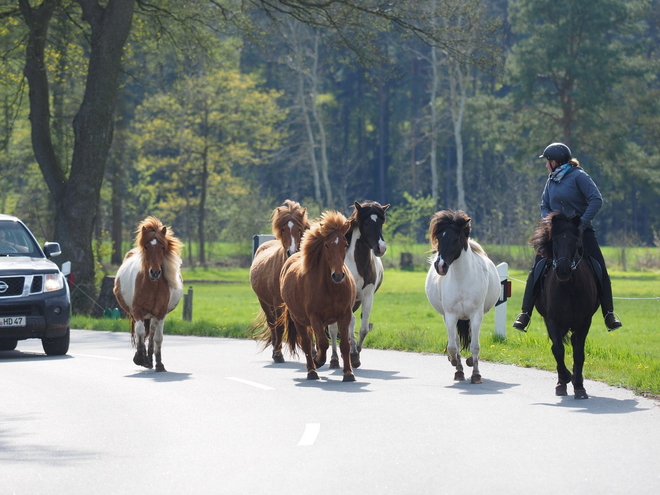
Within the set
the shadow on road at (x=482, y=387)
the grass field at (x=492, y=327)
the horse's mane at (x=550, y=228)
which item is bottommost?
the grass field at (x=492, y=327)

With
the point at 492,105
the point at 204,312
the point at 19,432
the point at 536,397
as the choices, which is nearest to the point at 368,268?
the point at 536,397

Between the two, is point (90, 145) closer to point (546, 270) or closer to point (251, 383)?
point (251, 383)

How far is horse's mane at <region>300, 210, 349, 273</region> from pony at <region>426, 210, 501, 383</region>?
1.06 meters

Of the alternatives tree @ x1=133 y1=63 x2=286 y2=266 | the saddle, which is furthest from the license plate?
tree @ x1=133 y1=63 x2=286 y2=266

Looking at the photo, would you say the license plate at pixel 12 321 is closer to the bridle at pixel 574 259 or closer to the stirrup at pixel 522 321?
the stirrup at pixel 522 321

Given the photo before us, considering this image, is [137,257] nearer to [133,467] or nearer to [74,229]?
[133,467]

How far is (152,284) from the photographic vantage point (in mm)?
14766

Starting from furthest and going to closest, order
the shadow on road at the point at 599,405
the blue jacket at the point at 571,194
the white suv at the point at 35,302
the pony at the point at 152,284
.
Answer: the white suv at the point at 35,302
the pony at the point at 152,284
the blue jacket at the point at 571,194
the shadow on road at the point at 599,405

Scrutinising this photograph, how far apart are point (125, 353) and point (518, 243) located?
124 ft

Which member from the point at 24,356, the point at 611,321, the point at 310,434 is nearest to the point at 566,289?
the point at 611,321

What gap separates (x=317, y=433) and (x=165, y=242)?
6.07 m

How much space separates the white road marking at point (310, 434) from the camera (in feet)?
29.1

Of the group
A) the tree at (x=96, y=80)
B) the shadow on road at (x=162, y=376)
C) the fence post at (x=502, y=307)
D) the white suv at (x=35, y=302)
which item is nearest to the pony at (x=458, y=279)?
the shadow on road at (x=162, y=376)

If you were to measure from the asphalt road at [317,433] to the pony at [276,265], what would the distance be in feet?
3.85
